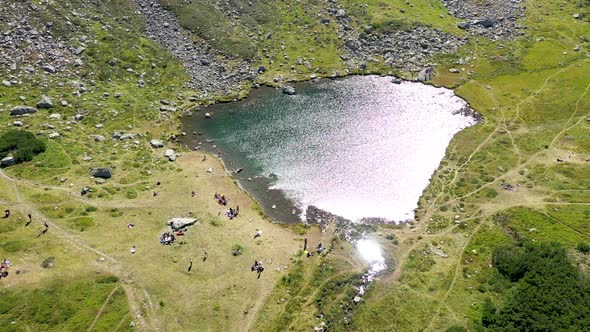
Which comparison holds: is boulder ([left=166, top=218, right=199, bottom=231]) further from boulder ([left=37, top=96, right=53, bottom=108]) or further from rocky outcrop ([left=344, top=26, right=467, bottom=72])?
rocky outcrop ([left=344, top=26, right=467, bottom=72])

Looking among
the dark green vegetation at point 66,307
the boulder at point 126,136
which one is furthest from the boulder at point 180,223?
the boulder at point 126,136

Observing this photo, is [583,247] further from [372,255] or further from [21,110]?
[21,110]

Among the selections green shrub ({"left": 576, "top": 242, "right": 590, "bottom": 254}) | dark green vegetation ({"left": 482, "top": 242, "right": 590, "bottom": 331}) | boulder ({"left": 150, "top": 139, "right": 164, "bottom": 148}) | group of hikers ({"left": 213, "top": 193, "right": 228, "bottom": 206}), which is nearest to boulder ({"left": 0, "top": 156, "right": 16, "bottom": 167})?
boulder ({"left": 150, "top": 139, "right": 164, "bottom": 148})

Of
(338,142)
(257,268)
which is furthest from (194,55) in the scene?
(257,268)

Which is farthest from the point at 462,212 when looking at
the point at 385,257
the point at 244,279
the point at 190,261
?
the point at 190,261

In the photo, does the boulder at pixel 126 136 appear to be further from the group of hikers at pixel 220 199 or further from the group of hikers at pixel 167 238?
the group of hikers at pixel 167 238

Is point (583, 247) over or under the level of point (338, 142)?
over

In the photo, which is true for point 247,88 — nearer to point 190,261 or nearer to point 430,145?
point 430,145
